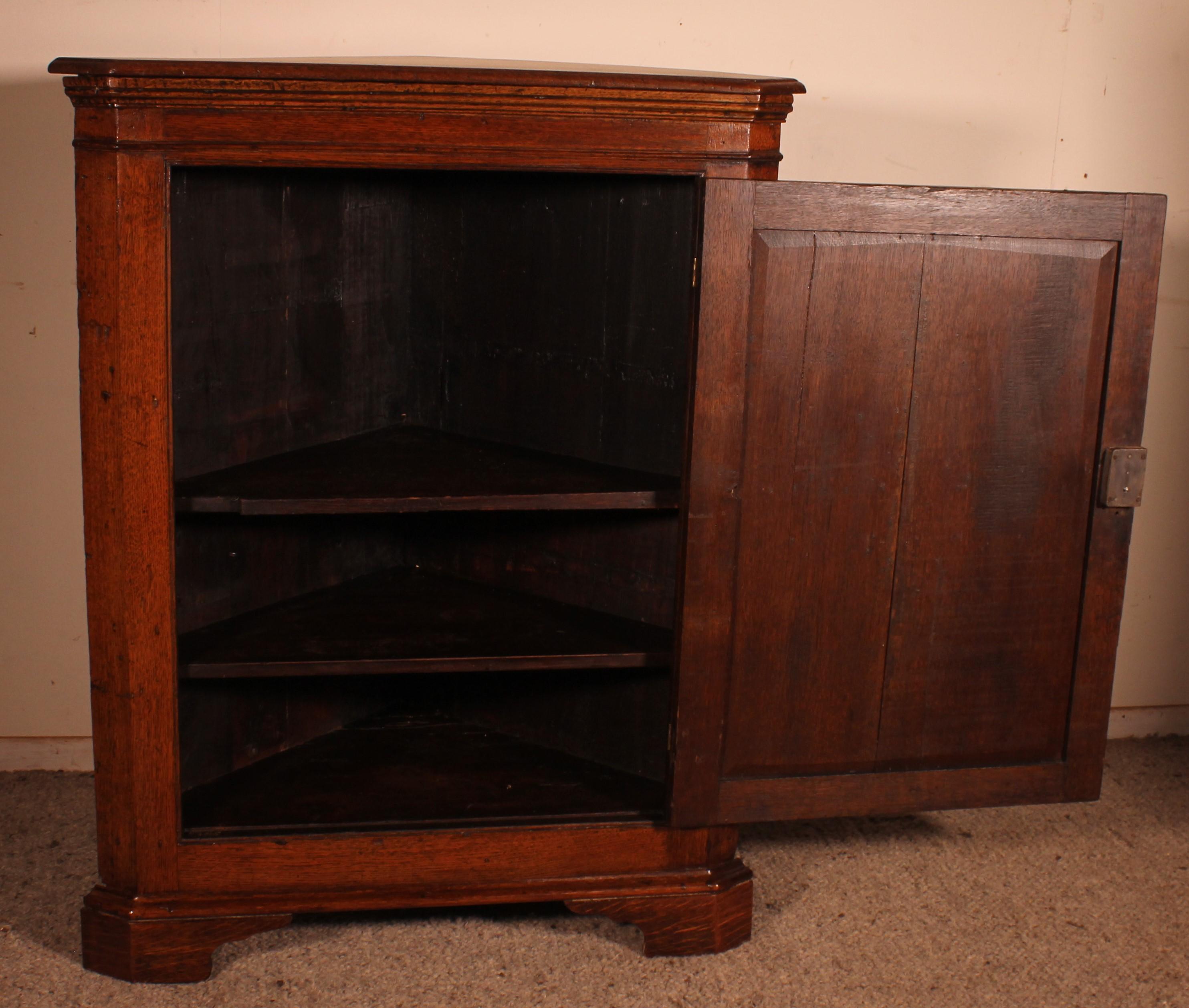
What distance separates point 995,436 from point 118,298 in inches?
50.9

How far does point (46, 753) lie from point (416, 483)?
1291 millimetres

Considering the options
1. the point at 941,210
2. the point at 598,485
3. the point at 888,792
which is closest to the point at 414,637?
the point at 598,485

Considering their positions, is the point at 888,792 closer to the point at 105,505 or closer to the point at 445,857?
the point at 445,857

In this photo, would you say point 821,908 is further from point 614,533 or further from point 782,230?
point 782,230

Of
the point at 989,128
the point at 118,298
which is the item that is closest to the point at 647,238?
the point at 118,298

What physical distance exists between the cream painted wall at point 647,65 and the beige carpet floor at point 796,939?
1.73 feet

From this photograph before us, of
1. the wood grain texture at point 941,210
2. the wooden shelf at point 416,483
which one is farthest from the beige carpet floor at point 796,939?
the wood grain texture at point 941,210

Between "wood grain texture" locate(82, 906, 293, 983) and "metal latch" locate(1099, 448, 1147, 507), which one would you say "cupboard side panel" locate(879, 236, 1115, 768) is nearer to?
"metal latch" locate(1099, 448, 1147, 507)

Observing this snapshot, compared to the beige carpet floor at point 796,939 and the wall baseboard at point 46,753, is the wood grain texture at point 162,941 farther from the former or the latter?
the wall baseboard at point 46,753

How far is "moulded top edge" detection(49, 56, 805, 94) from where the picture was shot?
177 cm

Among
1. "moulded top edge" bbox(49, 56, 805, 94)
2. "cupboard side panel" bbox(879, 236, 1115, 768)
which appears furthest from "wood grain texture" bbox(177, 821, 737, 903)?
"moulded top edge" bbox(49, 56, 805, 94)

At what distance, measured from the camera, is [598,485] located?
83.3 inches

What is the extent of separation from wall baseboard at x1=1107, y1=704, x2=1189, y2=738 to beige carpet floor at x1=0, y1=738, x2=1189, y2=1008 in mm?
505

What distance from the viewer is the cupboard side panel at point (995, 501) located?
6.54ft
